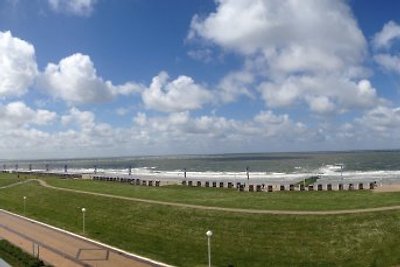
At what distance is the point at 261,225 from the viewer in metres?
33.4

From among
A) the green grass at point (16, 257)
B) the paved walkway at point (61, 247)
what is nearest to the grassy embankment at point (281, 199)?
the paved walkway at point (61, 247)

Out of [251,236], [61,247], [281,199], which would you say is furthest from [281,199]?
[61,247]

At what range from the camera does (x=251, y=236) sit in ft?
105

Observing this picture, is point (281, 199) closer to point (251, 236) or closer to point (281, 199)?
point (281, 199)

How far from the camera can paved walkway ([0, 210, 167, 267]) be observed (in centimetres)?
2870

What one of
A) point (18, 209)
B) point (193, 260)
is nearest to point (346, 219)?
point (193, 260)

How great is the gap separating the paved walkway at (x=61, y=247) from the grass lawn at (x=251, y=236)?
52.4 inches

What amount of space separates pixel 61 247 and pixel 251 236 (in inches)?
519

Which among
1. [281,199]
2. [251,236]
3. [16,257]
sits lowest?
[16,257]

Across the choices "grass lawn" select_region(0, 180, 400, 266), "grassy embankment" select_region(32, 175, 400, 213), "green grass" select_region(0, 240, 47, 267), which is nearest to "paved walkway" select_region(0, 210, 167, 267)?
"green grass" select_region(0, 240, 47, 267)

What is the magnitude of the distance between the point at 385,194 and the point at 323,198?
5.43 metres

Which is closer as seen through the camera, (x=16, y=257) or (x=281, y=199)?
(x=16, y=257)

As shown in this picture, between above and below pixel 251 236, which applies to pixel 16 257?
below

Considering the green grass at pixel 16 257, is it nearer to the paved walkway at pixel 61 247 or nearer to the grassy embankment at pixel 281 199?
the paved walkway at pixel 61 247
